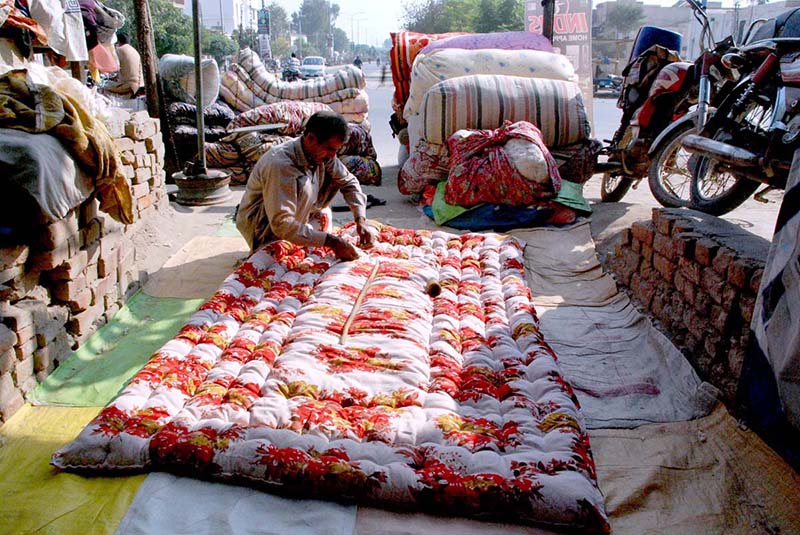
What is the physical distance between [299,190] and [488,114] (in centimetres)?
254

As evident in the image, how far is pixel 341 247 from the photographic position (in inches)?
124

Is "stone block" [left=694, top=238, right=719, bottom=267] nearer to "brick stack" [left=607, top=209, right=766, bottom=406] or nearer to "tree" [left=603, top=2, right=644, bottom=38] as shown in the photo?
"brick stack" [left=607, top=209, right=766, bottom=406]

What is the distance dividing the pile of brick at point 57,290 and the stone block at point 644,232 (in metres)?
2.71

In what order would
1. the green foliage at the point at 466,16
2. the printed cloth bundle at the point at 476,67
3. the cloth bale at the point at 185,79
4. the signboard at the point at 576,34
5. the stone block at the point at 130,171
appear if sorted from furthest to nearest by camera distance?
1. the green foliage at the point at 466,16
2. the signboard at the point at 576,34
3. the cloth bale at the point at 185,79
4. the printed cloth bundle at the point at 476,67
5. the stone block at the point at 130,171

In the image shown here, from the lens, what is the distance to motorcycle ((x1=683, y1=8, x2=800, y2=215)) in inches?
103

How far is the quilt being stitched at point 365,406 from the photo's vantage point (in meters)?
1.62

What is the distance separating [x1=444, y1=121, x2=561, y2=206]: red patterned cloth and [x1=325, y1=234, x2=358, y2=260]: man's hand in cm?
176

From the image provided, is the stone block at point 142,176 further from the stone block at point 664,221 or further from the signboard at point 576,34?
the signboard at point 576,34

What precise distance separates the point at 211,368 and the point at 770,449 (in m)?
1.88

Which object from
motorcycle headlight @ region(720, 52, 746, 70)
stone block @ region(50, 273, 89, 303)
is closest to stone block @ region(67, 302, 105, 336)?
stone block @ region(50, 273, 89, 303)

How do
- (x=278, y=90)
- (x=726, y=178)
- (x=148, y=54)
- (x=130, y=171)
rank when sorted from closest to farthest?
1. (x=726, y=178)
2. (x=130, y=171)
3. (x=148, y=54)
4. (x=278, y=90)

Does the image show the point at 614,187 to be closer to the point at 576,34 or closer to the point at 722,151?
the point at 722,151

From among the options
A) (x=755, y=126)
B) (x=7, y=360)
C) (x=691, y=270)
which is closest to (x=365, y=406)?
(x=7, y=360)

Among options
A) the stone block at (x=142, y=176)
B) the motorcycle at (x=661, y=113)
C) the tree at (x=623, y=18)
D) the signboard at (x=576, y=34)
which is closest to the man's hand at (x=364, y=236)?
Result: the stone block at (x=142, y=176)
